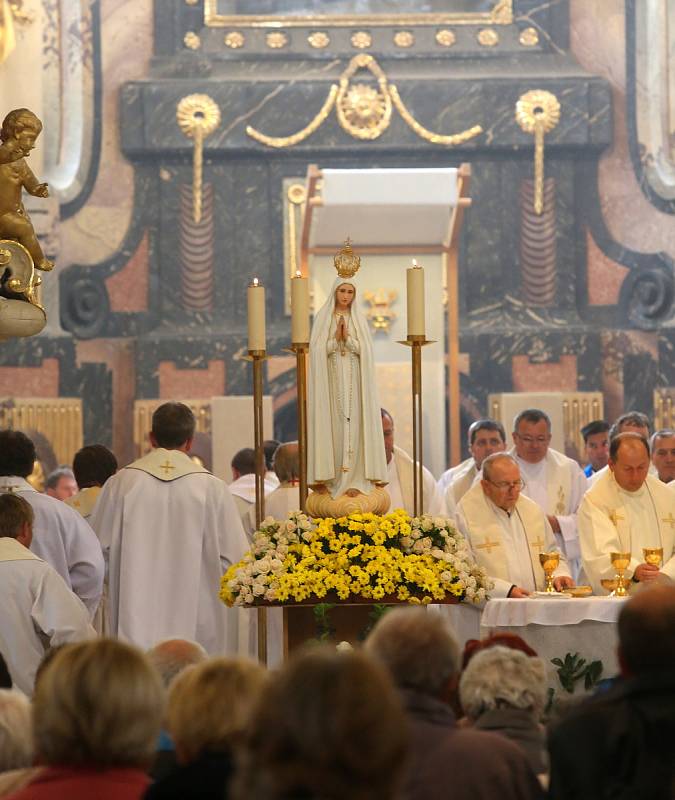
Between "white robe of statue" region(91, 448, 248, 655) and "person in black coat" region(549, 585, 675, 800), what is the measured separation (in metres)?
4.53

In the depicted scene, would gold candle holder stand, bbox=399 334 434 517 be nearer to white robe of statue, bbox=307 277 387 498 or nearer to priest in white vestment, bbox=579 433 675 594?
white robe of statue, bbox=307 277 387 498

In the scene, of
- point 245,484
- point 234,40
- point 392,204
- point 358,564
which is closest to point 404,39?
point 234,40

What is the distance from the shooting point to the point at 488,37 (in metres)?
17.7

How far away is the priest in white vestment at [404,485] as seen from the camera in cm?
920

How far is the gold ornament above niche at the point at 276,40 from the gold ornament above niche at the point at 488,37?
217 centimetres

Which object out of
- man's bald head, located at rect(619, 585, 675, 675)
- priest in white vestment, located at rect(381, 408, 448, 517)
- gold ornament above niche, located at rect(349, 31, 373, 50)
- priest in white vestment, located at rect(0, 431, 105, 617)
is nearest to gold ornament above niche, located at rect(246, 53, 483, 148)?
gold ornament above niche, located at rect(349, 31, 373, 50)

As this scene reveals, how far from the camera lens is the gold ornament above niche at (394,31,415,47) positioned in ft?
57.9

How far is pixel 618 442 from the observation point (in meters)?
8.43

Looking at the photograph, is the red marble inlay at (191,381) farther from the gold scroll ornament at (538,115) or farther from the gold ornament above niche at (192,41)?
the gold scroll ornament at (538,115)

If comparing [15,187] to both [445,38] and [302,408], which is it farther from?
[445,38]

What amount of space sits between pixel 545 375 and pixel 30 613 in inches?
445

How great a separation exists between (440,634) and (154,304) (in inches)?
550

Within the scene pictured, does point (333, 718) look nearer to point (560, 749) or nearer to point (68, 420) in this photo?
point (560, 749)

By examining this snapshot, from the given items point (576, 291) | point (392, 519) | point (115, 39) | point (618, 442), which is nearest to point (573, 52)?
point (576, 291)
